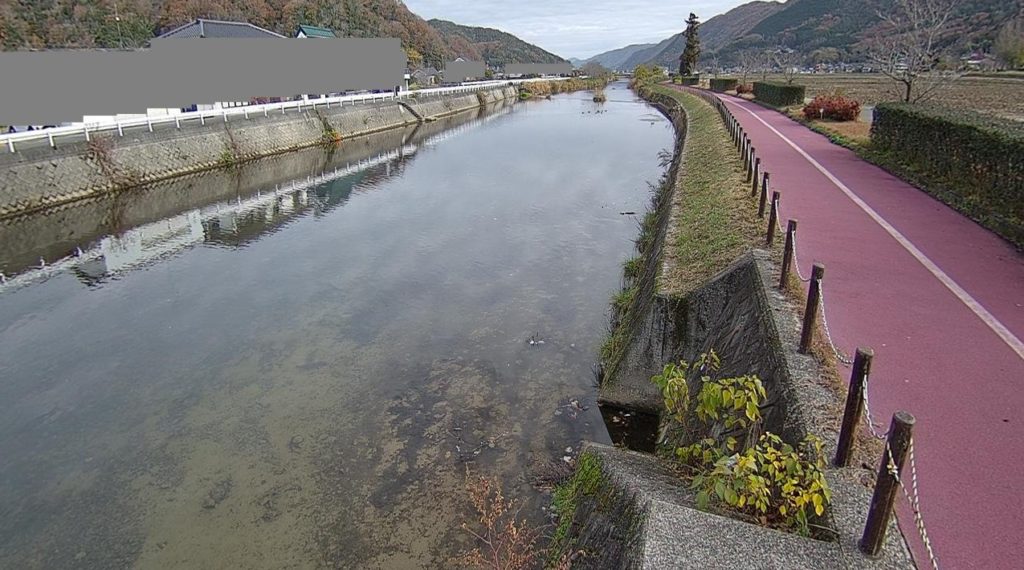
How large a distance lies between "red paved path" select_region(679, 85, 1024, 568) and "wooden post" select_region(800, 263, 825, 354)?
0.34 m

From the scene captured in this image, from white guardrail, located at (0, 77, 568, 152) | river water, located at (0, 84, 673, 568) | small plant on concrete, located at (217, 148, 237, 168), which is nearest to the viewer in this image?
river water, located at (0, 84, 673, 568)

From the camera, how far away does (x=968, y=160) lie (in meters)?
9.41

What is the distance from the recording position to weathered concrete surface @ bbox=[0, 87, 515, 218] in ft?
53.4

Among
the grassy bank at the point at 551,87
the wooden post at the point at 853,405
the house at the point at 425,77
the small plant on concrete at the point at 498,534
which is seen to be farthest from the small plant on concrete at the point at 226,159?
the house at the point at 425,77

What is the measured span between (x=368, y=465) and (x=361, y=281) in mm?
5801

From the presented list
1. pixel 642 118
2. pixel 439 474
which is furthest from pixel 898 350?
pixel 642 118

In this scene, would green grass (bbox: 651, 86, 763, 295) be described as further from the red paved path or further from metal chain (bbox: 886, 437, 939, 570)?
metal chain (bbox: 886, 437, 939, 570)

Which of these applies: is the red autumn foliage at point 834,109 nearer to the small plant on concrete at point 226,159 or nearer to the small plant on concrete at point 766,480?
the small plant on concrete at point 766,480

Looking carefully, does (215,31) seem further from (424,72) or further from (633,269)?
(424,72)

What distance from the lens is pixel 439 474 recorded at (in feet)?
20.2

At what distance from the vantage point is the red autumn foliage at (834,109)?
21.4 m

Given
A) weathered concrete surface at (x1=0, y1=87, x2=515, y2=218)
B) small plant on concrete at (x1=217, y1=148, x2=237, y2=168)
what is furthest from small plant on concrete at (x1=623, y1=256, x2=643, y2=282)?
small plant on concrete at (x1=217, y1=148, x2=237, y2=168)

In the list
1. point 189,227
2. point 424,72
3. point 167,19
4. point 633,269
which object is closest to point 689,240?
point 633,269

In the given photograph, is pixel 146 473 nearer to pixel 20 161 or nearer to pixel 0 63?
Result: pixel 20 161
